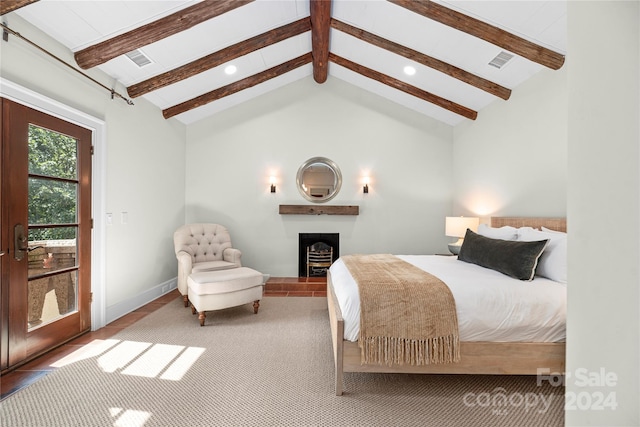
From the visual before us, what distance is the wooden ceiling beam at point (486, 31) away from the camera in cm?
273

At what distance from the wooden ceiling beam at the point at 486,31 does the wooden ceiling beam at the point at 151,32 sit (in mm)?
1688

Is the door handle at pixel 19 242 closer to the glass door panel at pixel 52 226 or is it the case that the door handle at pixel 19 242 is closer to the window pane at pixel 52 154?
the glass door panel at pixel 52 226

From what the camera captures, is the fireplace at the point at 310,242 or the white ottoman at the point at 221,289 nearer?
the white ottoman at the point at 221,289

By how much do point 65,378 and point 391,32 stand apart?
4.33 m

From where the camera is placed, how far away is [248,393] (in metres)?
1.86

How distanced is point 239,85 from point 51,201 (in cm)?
275

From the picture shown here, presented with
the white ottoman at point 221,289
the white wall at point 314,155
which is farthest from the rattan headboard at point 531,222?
the white ottoman at point 221,289

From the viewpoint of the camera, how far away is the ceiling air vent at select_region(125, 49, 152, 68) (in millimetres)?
2930

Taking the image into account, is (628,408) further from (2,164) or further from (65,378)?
(2,164)

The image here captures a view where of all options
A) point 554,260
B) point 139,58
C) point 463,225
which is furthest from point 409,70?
point 139,58

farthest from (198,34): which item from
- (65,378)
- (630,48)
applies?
(630,48)

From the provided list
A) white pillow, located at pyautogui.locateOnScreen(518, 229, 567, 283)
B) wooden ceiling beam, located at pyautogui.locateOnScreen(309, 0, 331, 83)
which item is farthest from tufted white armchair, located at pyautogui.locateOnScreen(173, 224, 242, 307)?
white pillow, located at pyautogui.locateOnScreen(518, 229, 567, 283)

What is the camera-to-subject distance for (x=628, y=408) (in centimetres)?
52

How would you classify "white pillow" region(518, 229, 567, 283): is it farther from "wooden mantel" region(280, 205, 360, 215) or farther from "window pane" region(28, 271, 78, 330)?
"window pane" region(28, 271, 78, 330)
